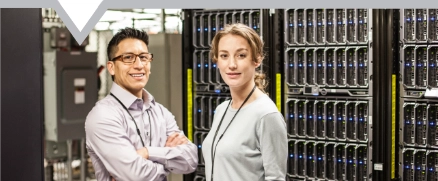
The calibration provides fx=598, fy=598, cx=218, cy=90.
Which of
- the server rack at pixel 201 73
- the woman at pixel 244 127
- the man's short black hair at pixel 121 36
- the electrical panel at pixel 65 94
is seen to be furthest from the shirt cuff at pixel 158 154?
the electrical panel at pixel 65 94

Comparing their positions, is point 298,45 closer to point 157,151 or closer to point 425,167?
point 425,167

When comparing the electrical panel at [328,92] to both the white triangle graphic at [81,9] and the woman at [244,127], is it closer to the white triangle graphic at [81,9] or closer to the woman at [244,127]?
the woman at [244,127]

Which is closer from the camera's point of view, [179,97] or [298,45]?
[298,45]

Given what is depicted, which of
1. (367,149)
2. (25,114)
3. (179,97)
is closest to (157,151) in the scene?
(25,114)

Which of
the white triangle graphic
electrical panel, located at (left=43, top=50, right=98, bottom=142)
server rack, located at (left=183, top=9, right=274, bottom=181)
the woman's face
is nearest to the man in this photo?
the white triangle graphic

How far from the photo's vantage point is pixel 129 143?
10.7 feet

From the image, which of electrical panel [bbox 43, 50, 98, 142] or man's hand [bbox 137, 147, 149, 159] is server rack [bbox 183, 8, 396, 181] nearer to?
man's hand [bbox 137, 147, 149, 159]

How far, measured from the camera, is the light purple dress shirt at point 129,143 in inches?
126

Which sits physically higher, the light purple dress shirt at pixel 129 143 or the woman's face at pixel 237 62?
the woman's face at pixel 237 62

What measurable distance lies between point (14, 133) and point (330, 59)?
Result: 10.7 ft

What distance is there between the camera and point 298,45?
223 inches

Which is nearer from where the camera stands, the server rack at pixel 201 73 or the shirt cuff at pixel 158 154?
the shirt cuff at pixel 158 154

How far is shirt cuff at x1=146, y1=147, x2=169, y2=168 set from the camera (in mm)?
3311

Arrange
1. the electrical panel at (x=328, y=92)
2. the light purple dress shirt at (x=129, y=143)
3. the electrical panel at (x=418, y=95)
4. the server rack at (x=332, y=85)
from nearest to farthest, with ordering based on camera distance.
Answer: the light purple dress shirt at (x=129, y=143) → the electrical panel at (x=418, y=95) → the server rack at (x=332, y=85) → the electrical panel at (x=328, y=92)
